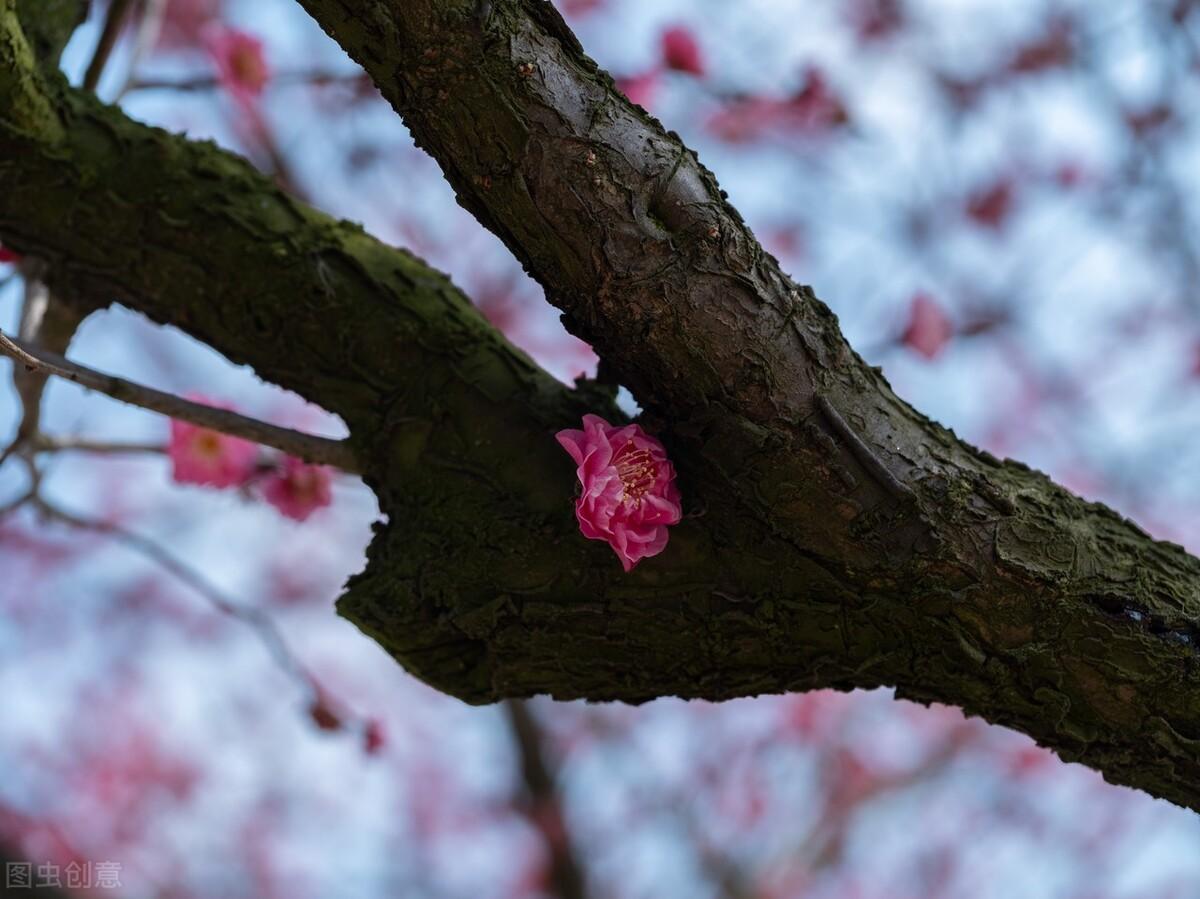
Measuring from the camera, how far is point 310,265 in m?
1.60

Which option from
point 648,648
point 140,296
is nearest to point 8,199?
point 140,296

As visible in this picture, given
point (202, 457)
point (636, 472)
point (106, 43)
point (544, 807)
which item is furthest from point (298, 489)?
point (544, 807)

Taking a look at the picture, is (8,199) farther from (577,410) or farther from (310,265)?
(577,410)

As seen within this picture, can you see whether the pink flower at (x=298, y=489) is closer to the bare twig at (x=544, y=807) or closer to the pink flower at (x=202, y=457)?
the pink flower at (x=202, y=457)

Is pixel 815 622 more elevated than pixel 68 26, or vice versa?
pixel 68 26

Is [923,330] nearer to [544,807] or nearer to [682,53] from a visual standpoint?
[682,53]

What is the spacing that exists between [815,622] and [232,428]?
91cm

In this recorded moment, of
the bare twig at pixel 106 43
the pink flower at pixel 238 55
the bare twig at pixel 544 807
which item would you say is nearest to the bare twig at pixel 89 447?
the bare twig at pixel 106 43

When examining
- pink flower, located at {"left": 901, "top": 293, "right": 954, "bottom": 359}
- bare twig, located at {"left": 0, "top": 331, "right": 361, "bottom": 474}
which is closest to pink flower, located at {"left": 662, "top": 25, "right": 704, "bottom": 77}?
pink flower, located at {"left": 901, "top": 293, "right": 954, "bottom": 359}

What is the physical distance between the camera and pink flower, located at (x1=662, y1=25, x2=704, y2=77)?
3043 mm

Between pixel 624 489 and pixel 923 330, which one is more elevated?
pixel 923 330

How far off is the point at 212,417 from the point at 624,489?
0.68 meters

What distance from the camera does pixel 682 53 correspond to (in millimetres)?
3051

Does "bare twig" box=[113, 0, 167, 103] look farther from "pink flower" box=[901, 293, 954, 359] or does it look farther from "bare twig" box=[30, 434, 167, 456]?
"pink flower" box=[901, 293, 954, 359]
